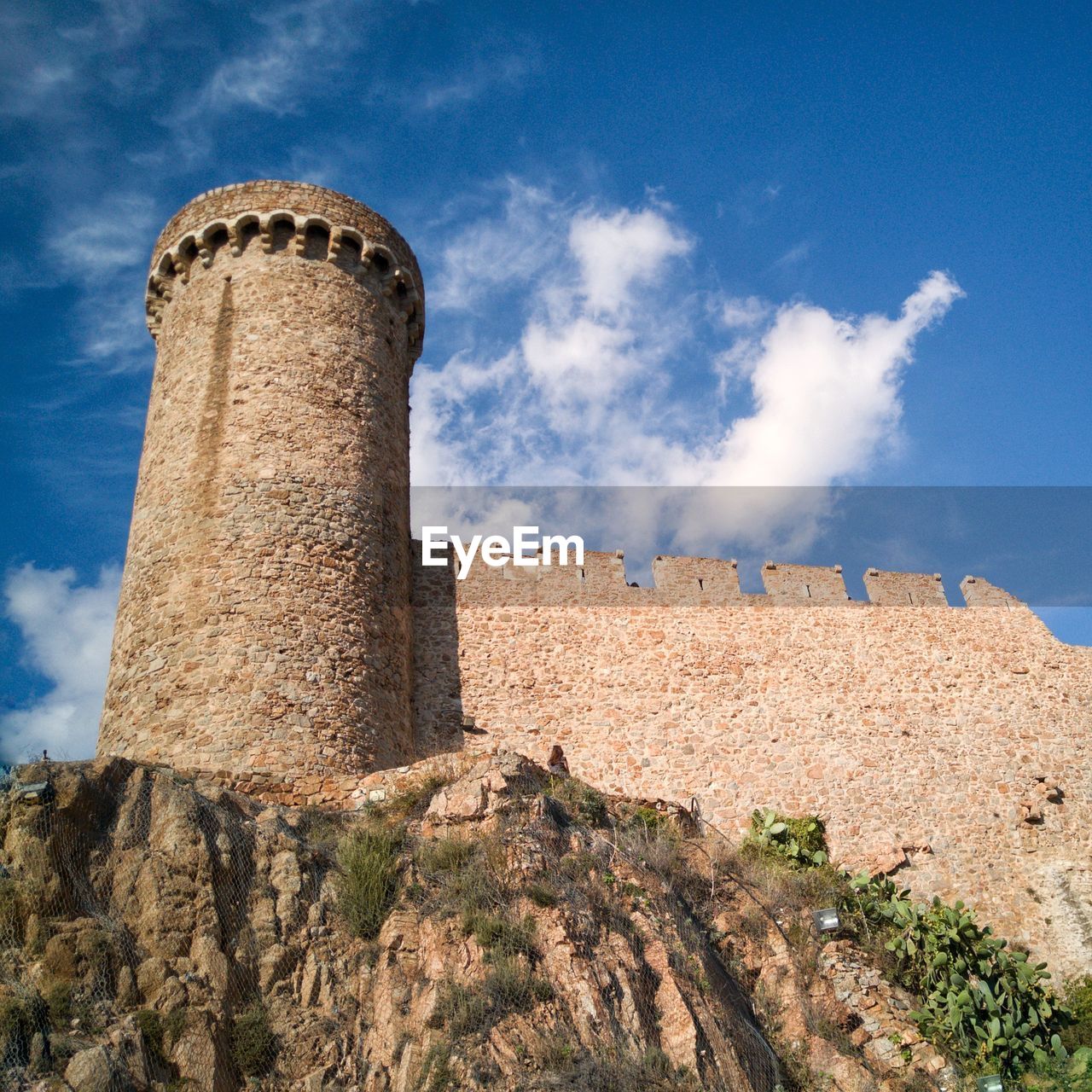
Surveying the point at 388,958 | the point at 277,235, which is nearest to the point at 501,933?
the point at 388,958

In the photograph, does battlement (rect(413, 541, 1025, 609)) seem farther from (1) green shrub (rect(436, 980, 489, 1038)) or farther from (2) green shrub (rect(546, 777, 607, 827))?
(1) green shrub (rect(436, 980, 489, 1038))

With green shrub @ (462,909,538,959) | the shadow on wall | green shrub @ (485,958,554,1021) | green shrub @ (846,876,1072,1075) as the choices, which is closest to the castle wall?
the shadow on wall

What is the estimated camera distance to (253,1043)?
682cm

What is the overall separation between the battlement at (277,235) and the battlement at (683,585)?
4.34m

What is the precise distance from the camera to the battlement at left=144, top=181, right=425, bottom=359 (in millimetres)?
13953

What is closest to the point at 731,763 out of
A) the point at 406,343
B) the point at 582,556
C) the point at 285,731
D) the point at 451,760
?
the point at 582,556

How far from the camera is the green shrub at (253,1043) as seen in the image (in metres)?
6.71

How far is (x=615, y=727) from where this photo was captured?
1445cm

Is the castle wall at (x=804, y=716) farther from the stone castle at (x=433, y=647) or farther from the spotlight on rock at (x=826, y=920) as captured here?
the spotlight on rock at (x=826, y=920)

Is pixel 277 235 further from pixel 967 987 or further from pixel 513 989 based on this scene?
pixel 967 987

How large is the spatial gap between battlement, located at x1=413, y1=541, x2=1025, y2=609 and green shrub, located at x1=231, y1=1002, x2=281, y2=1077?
8.42 metres

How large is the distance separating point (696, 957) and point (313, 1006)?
3277 millimetres

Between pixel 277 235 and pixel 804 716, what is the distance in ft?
34.9

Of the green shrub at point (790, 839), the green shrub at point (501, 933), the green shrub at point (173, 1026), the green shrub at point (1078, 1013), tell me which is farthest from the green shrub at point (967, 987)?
the green shrub at point (173, 1026)
